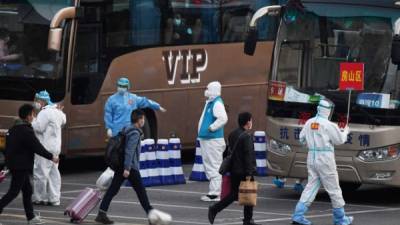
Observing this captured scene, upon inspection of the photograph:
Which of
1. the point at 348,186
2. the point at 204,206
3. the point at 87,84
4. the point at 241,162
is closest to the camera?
the point at 241,162

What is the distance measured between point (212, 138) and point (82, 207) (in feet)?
10.6

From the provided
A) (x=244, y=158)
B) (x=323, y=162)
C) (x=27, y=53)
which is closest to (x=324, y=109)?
(x=323, y=162)

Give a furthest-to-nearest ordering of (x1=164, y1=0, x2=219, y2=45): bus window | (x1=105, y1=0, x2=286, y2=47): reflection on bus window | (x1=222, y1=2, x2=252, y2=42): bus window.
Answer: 1. (x1=222, y1=2, x2=252, y2=42): bus window
2. (x1=164, y1=0, x2=219, y2=45): bus window
3. (x1=105, y1=0, x2=286, y2=47): reflection on bus window

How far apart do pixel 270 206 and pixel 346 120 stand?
1750 mm

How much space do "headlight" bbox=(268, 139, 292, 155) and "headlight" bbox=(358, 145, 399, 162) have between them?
121 cm

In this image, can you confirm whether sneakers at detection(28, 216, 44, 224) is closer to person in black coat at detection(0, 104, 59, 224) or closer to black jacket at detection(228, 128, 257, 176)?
person in black coat at detection(0, 104, 59, 224)

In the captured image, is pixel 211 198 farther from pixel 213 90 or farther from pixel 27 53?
pixel 27 53

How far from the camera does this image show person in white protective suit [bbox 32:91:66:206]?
18.2 metres

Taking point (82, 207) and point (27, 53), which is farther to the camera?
point (27, 53)

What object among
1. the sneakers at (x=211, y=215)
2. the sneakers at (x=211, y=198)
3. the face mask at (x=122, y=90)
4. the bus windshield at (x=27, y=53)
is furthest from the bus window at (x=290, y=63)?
the bus windshield at (x=27, y=53)

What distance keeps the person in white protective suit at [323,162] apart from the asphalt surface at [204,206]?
43cm

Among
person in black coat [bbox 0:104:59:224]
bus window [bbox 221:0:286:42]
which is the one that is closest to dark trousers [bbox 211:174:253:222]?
person in black coat [bbox 0:104:59:224]

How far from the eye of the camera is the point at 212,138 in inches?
756

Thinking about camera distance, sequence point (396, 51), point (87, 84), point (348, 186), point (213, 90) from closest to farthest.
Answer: point (396, 51) → point (213, 90) → point (348, 186) → point (87, 84)
